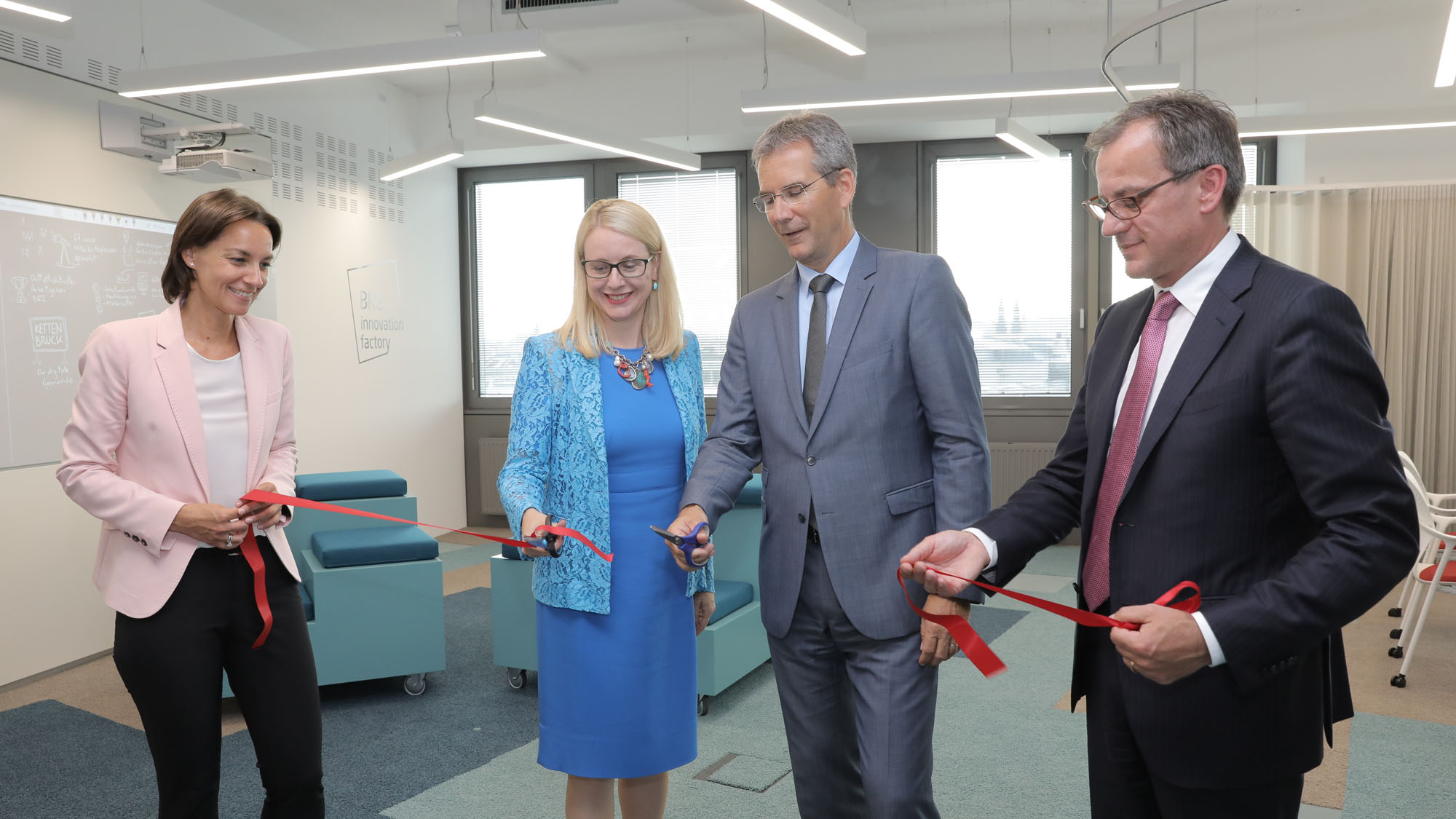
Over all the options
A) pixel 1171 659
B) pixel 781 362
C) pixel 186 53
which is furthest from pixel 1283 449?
pixel 186 53

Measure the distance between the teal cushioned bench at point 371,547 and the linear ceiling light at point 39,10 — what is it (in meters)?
2.22

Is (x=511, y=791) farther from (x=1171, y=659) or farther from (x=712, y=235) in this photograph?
(x=712, y=235)

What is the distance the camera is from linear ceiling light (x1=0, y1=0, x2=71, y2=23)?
335 cm

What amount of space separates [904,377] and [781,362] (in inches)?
10.0

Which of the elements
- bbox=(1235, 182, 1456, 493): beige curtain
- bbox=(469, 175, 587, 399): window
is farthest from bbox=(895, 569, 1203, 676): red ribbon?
bbox=(469, 175, 587, 399): window

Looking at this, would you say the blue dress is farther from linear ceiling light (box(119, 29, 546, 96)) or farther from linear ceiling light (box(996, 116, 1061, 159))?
linear ceiling light (box(996, 116, 1061, 159))

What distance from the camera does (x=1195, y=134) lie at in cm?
140

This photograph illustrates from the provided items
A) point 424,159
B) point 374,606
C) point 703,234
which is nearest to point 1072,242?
point 703,234

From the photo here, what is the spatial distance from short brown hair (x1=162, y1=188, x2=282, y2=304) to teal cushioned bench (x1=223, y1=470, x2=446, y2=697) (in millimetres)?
2206

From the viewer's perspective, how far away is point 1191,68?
670 centimetres

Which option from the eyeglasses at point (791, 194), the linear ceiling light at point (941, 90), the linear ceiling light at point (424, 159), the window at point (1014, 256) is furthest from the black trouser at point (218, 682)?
the window at point (1014, 256)

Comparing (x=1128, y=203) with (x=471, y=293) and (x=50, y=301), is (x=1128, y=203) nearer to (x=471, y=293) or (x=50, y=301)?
(x=50, y=301)

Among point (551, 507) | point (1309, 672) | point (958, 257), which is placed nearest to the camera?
point (1309, 672)

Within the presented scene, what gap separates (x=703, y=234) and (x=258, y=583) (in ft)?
21.2
